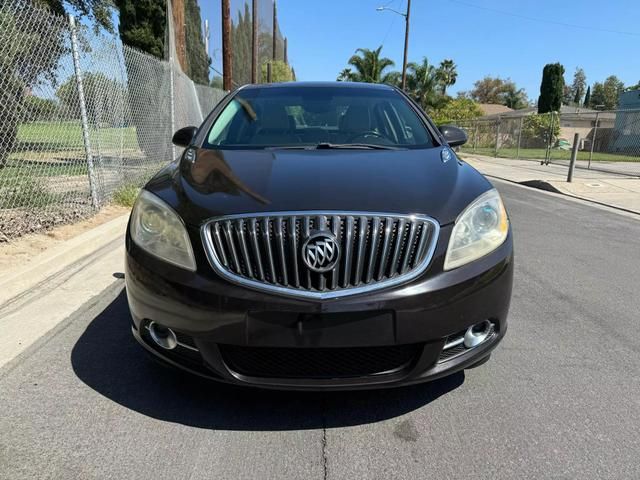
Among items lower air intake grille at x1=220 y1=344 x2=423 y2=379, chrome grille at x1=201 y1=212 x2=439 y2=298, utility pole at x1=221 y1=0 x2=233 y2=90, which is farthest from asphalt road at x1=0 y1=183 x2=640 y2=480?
utility pole at x1=221 y1=0 x2=233 y2=90

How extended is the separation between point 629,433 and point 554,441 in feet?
1.21

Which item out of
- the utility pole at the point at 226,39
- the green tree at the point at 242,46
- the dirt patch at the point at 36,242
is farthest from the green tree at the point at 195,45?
the dirt patch at the point at 36,242

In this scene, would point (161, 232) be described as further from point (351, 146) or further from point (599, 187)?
point (599, 187)

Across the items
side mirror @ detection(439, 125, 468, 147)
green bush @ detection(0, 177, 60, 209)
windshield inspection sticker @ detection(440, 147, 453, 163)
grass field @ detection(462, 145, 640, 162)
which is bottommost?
grass field @ detection(462, 145, 640, 162)

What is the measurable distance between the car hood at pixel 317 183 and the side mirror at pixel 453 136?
1.94 feet

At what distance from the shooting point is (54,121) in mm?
5965

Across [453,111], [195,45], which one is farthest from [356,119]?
[453,111]

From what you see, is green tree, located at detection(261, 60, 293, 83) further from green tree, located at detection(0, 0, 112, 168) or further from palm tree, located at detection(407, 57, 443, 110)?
green tree, located at detection(0, 0, 112, 168)

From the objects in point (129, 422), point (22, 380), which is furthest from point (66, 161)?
point (129, 422)

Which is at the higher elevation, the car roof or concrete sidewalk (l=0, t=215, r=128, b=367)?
the car roof

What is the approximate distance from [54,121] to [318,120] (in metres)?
3.91

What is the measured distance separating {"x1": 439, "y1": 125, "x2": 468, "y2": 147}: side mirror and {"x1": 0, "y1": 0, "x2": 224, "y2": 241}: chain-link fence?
412 centimetres

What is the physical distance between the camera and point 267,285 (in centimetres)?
201

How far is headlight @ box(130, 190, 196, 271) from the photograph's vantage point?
7.08 ft
